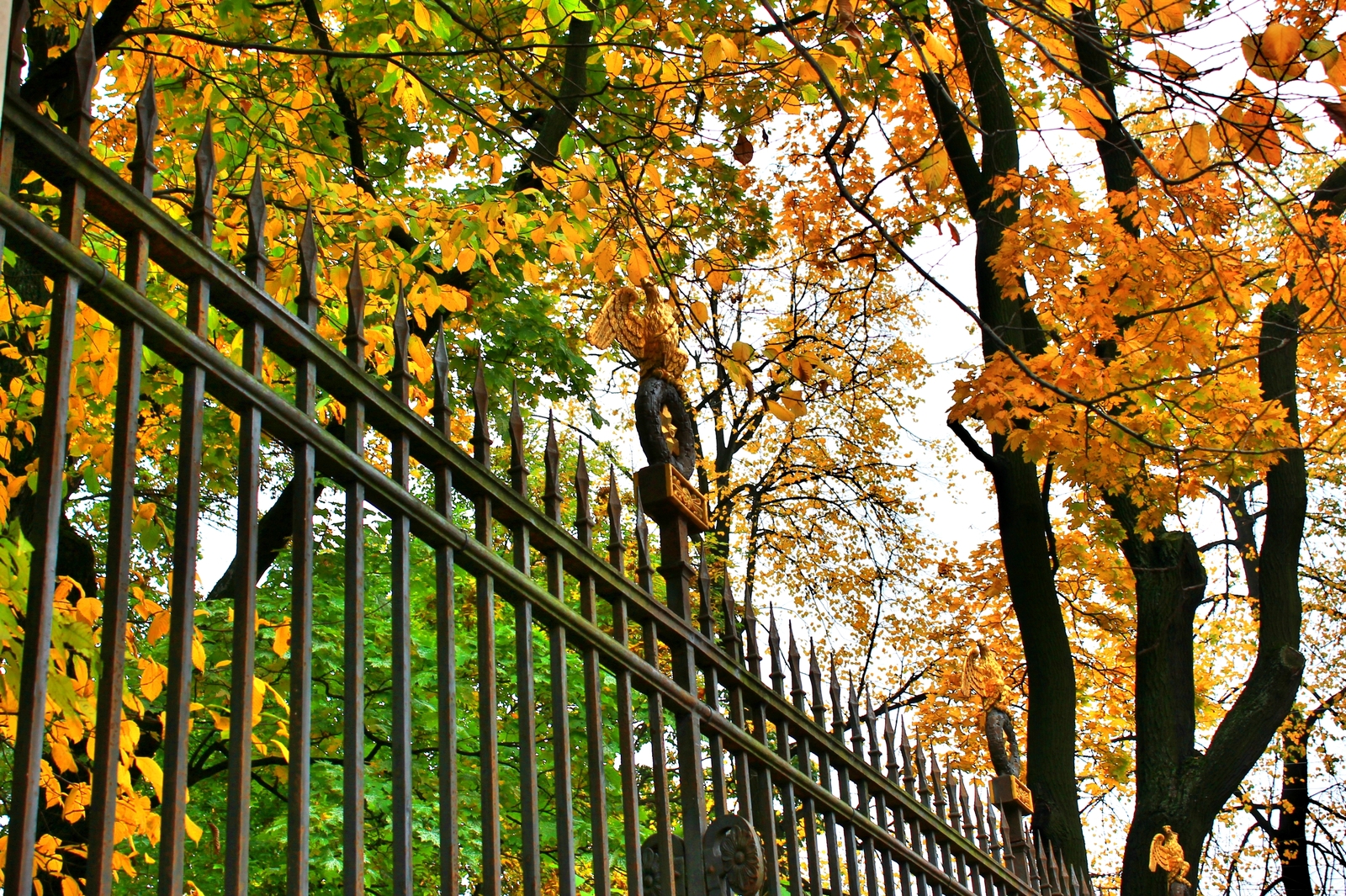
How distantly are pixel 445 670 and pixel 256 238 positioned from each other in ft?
2.61

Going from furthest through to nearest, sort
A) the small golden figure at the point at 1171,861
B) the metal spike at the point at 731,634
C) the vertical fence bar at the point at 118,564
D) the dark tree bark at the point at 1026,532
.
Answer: the dark tree bark at the point at 1026,532, the small golden figure at the point at 1171,861, the metal spike at the point at 731,634, the vertical fence bar at the point at 118,564

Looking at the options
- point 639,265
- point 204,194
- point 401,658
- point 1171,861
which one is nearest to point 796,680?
point 639,265

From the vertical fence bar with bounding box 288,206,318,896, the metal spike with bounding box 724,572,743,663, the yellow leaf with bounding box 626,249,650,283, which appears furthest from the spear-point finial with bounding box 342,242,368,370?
the metal spike with bounding box 724,572,743,663

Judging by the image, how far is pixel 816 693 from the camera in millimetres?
3789

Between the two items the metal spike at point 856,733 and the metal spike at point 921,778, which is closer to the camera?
the metal spike at point 856,733

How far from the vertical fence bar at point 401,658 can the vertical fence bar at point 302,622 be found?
137mm

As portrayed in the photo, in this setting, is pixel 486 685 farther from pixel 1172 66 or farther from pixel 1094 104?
pixel 1094 104

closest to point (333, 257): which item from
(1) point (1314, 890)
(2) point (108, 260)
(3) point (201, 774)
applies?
(2) point (108, 260)

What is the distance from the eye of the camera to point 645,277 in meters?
3.51

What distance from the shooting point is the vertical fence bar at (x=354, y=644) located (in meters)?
1.94

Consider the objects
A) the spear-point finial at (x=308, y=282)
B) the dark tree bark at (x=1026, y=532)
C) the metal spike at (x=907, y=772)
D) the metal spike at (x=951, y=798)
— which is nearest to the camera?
the spear-point finial at (x=308, y=282)

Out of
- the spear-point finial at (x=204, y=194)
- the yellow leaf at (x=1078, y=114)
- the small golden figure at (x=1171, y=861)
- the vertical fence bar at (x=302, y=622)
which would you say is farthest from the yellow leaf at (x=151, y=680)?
the small golden figure at (x=1171, y=861)

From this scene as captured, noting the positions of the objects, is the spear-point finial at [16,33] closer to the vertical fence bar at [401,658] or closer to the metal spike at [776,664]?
the vertical fence bar at [401,658]

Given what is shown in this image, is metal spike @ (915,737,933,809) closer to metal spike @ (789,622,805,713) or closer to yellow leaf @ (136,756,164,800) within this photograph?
metal spike @ (789,622,805,713)
